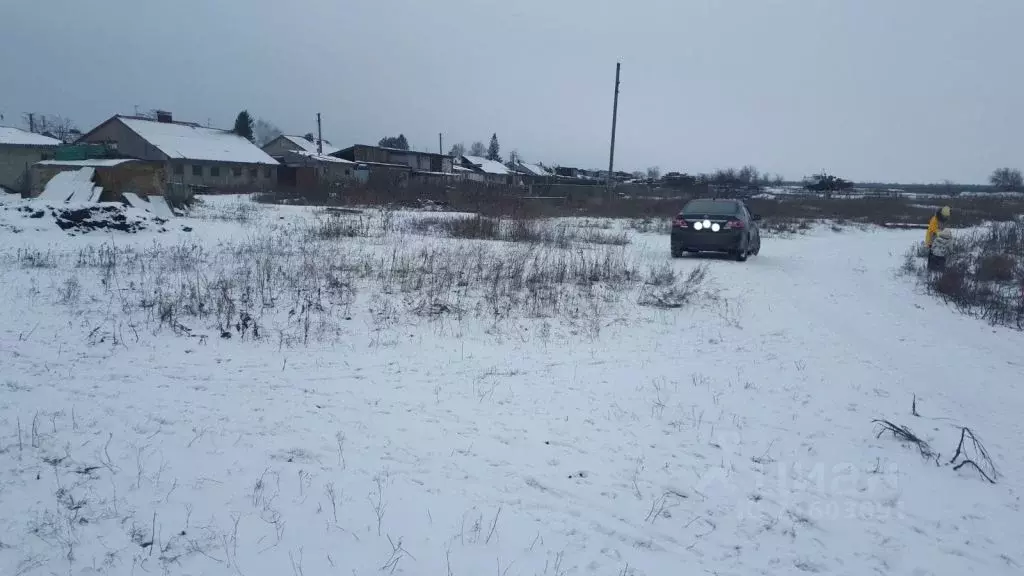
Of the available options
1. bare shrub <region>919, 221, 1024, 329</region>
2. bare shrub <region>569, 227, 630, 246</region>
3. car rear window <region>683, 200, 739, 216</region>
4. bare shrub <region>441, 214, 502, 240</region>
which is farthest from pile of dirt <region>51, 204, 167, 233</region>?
bare shrub <region>919, 221, 1024, 329</region>

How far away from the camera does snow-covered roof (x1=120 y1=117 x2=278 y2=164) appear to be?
4303cm

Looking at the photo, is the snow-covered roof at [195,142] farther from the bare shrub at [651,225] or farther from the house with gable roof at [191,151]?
the bare shrub at [651,225]

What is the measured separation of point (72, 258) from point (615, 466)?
10949 mm

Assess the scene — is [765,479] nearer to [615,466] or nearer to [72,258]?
[615,466]

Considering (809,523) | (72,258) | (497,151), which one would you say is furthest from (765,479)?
(497,151)

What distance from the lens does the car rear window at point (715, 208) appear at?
1400 cm

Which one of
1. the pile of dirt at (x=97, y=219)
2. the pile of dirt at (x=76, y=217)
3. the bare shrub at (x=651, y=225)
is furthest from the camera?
the bare shrub at (x=651, y=225)

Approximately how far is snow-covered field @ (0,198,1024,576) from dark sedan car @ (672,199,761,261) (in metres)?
4.50

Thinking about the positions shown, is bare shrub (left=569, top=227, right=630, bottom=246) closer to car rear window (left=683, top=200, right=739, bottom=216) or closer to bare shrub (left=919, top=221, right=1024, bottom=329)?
Answer: car rear window (left=683, top=200, right=739, bottom=216)

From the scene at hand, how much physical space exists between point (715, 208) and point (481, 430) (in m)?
11.4

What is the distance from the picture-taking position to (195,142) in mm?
45875

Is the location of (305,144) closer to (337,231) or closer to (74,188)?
(74,188)

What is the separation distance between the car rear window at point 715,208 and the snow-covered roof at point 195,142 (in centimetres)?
4066

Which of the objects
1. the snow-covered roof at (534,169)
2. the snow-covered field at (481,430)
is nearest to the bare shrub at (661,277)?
the snow-covered field at (481,430)
